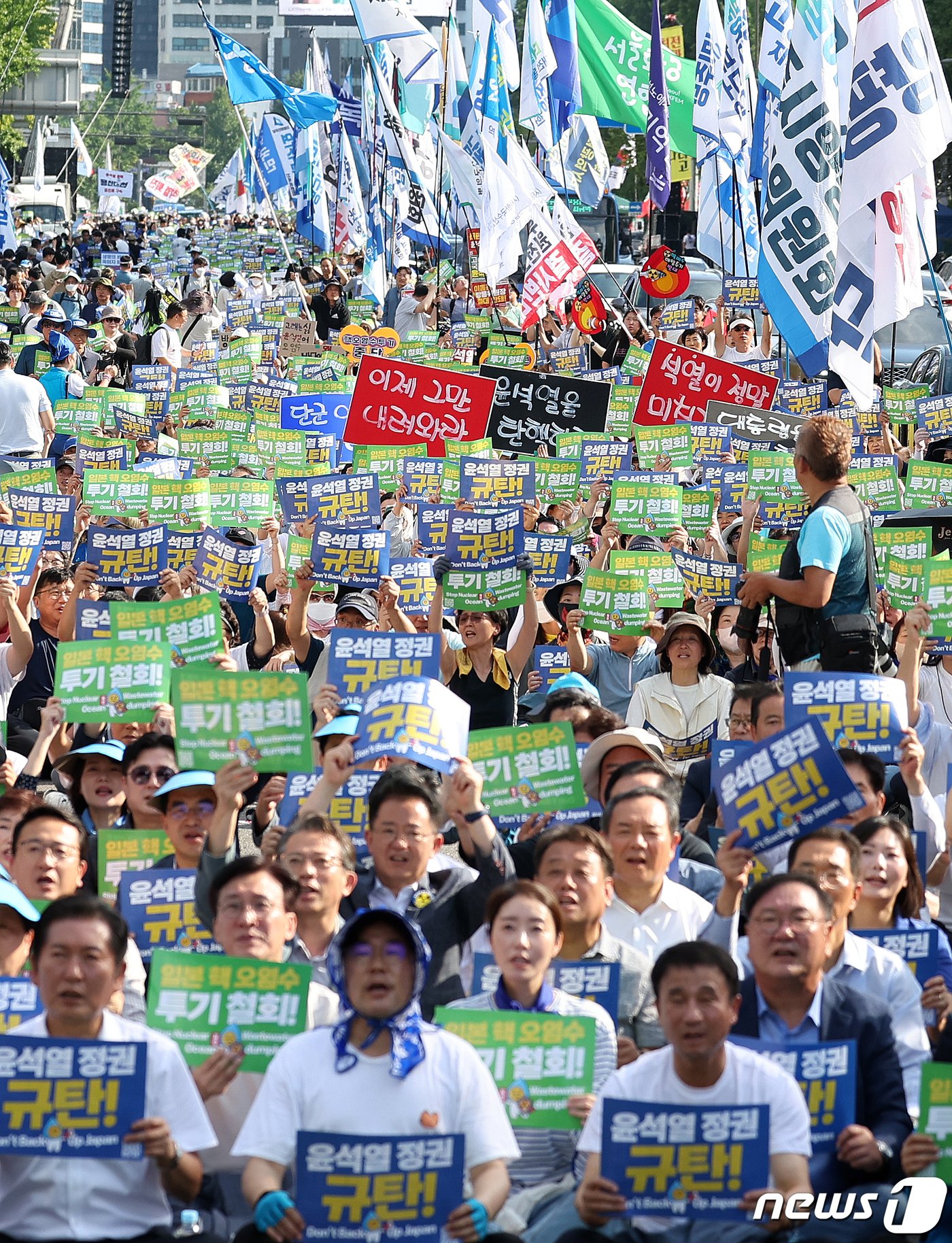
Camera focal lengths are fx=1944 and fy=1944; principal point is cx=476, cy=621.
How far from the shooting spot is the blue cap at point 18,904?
5.62 meters

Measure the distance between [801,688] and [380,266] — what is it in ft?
64.9

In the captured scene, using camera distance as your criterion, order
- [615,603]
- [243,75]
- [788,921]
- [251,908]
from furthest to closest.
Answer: [243,75]
[615,603]
[251,908]
[788,921]

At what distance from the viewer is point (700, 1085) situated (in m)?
4.73

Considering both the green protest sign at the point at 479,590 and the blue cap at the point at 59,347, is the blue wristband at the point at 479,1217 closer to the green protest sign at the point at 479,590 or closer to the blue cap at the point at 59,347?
the green protest sign at the point at 479,590

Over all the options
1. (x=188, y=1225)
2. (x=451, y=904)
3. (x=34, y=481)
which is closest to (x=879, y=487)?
(x=34, y=481)

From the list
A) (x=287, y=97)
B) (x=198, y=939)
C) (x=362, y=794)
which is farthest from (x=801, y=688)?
(x=287, y=97)

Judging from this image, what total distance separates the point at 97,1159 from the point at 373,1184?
731 millimetres

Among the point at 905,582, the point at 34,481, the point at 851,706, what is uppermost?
the point at 34,481

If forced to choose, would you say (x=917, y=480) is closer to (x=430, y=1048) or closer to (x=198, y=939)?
(x=198, y=939)

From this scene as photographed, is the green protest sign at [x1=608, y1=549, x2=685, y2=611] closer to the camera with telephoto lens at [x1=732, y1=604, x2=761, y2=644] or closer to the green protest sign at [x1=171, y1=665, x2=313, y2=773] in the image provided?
the camera with telephoto lens at [x1=732, y1=604, x2=761, y2=644]

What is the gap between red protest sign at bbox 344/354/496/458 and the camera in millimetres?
12695

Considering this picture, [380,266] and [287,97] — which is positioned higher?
[287,97]

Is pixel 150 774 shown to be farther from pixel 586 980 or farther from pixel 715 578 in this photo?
pixel 715 578

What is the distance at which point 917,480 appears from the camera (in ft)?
40.3
